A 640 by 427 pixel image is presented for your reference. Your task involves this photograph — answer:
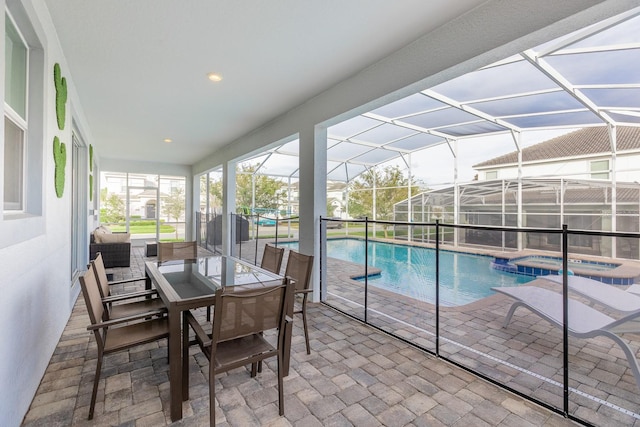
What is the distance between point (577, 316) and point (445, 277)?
114 cm

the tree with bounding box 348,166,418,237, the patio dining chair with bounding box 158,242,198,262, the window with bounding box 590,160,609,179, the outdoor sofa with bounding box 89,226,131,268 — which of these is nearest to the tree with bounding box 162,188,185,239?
the outdoor sofa with bounding box 89,226,131,268

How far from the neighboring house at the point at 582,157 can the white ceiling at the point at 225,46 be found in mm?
7417

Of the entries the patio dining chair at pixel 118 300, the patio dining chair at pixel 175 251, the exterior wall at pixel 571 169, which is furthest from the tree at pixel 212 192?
the exterior wall at pixel 571 169

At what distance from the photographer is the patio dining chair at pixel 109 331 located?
1.78 m

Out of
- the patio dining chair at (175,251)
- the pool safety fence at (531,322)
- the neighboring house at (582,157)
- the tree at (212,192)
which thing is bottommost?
the pool safety fence at (531,322)

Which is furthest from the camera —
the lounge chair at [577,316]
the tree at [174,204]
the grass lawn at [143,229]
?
the tree at [174,204]

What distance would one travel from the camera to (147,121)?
5551 millimetres

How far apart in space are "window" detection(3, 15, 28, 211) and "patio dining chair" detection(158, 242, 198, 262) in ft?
5.09

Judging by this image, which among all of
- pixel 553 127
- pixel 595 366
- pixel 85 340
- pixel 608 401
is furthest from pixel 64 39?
pixel 553 127

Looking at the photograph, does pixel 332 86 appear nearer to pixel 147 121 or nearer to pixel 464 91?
pixel 464 91

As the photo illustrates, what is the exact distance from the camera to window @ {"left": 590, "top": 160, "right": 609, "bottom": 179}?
7200 millimetres

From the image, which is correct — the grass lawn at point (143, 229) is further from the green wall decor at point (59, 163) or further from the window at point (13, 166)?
the window at point (13, 166)

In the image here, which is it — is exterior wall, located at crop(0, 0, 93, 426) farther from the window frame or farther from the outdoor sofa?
the outdoor sofa

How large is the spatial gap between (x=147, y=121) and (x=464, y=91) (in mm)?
5688
